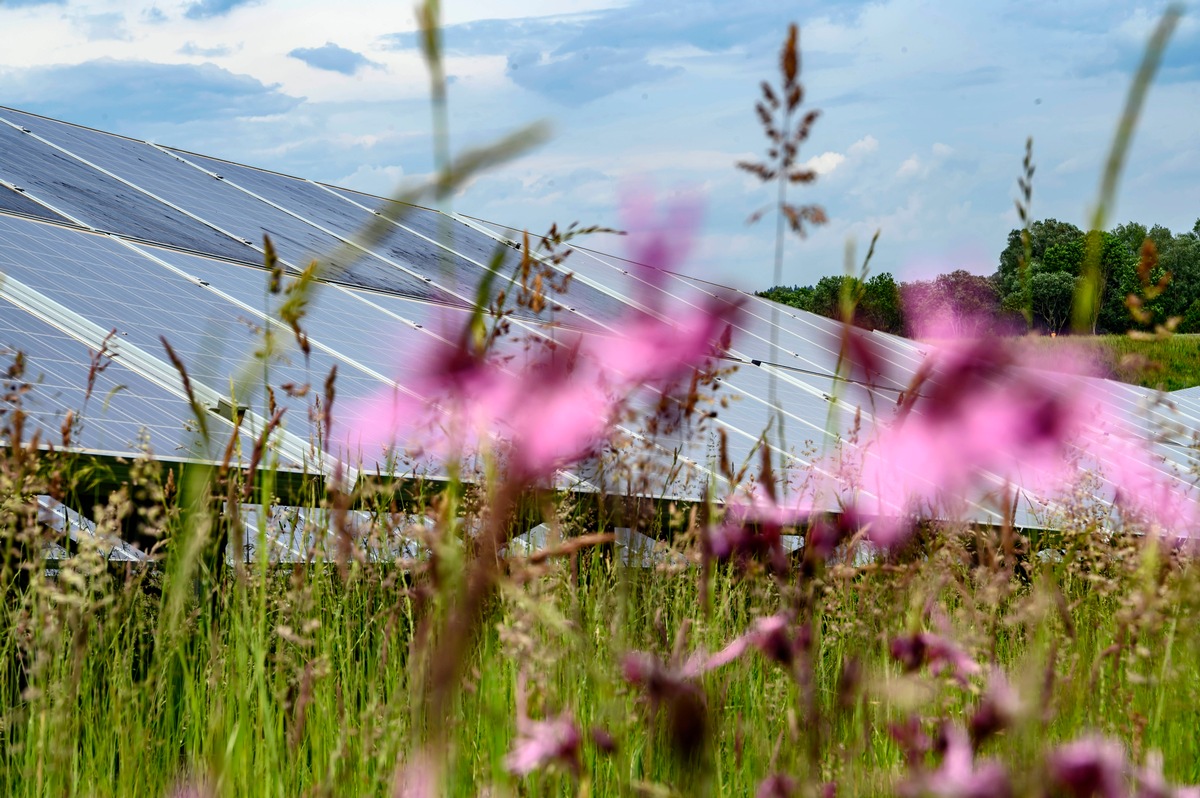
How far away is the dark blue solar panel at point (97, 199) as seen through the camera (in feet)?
24.0

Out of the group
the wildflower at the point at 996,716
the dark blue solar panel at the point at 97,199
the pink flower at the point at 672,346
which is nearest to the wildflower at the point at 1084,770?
the wildflower at the point at 996,716

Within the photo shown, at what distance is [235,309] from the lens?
5.77m

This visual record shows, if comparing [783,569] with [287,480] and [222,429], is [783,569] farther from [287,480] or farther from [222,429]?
[222,429]

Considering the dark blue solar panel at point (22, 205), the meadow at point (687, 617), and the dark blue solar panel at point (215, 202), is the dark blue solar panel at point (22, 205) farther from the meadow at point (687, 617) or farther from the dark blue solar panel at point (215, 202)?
the meadow at point (687, 617)

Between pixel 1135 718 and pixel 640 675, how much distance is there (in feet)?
3.16

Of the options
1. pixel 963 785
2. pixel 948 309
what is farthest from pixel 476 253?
pixel 963 785

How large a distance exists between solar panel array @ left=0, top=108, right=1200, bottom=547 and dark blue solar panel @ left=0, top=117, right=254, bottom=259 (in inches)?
1.1

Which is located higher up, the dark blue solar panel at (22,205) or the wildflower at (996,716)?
the dark blue solar panel at (22,205)

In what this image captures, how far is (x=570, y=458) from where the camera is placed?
2.82 feet

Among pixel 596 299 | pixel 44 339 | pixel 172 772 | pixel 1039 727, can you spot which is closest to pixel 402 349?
pixel 44 339

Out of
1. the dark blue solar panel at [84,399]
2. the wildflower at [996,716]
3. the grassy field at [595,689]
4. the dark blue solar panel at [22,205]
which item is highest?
the dark blue solar panel at [22,205]

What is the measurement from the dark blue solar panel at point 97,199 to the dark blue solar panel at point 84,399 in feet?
10.1

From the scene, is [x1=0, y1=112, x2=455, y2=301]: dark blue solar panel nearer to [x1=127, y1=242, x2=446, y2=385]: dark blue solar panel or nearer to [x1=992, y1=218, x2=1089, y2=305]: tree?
[x1=127, y1=242, x2=446, y2=385]: dark blue solar panel

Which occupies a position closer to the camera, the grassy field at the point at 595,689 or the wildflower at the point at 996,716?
the wildflower at the point at 996,716
